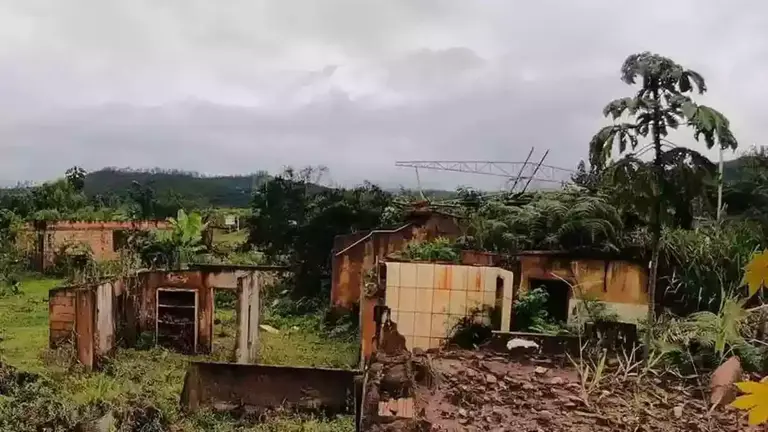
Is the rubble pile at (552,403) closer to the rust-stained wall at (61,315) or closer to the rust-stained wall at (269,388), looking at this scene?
the rust-stained wall at (269,388)

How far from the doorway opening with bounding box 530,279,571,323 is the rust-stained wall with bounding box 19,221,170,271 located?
15137 mm

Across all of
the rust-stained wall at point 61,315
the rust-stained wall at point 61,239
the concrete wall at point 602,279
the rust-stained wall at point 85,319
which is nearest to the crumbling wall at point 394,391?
the concrete wall at point 602,279

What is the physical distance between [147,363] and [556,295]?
6894mm

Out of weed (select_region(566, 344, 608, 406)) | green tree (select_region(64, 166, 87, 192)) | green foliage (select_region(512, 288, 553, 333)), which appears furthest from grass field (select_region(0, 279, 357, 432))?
green tree (select_region(64, 166, 87, 192))

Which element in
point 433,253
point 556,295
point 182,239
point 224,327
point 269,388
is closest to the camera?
point 269,388

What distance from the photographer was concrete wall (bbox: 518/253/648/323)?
906 centimetres

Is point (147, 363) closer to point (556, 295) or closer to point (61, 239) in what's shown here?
point (556, 295)

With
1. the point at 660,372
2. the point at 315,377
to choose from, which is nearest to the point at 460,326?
the point at 315,377

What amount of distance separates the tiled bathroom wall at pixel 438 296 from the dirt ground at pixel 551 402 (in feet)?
5.68

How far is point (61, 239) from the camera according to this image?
858 inches

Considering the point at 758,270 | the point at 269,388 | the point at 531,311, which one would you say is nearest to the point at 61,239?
the point at 269,388

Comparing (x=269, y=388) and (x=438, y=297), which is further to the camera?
(x=438, y=297)

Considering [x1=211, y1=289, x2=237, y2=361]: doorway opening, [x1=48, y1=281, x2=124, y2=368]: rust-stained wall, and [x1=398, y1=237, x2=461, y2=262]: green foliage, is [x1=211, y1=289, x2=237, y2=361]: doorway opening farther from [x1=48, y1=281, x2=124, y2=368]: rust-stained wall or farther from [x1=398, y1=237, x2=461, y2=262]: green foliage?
[x1=398, y1=237, x2=461, y2=262]: green foliage

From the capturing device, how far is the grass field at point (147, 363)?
27.3 feet
